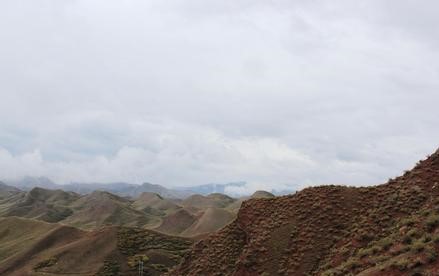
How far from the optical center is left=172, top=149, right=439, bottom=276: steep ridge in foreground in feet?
120

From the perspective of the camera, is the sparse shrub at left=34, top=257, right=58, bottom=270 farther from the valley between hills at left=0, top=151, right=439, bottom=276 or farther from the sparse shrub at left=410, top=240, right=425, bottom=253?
the sparse shrub at left=410, top=240, right=425, bottom=253

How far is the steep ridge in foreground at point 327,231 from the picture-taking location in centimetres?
3659

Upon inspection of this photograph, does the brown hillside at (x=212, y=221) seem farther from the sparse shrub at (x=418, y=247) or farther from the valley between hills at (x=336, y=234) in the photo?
the sparse shrub at (x=418, y=247)

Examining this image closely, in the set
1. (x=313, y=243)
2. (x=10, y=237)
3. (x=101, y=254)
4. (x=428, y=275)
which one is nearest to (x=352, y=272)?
(x=428, y=275)

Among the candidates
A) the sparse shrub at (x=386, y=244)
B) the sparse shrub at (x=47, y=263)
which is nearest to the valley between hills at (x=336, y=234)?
the sparse shrub at (x=386, y=244)

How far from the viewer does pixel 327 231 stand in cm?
4978

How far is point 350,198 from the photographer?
5462cm

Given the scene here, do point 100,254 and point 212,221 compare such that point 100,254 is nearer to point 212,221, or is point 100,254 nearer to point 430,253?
point 430,253

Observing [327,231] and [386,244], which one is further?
[327,231]

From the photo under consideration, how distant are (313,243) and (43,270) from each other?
66483 millimetres

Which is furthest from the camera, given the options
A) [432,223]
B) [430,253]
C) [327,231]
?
[327,231]

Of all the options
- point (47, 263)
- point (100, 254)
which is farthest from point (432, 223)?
Result: point (47, 263)

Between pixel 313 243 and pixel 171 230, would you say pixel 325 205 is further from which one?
pixel 171 230

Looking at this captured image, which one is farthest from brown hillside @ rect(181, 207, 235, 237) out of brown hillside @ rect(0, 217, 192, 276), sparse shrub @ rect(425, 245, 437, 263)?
sparse shrub @ rect(425, 245, 437, 263)
